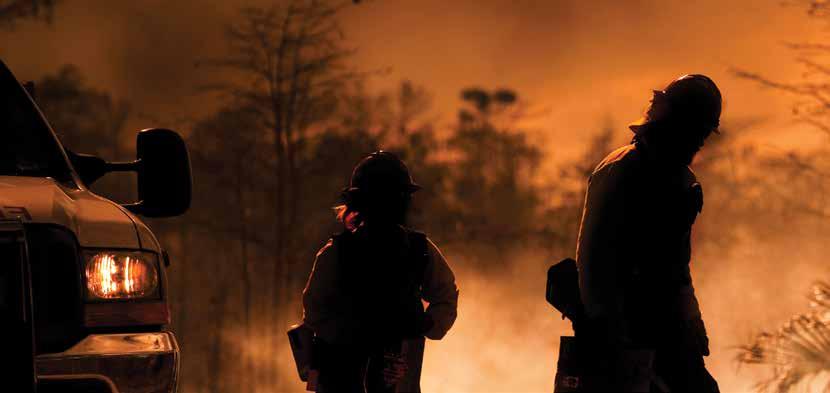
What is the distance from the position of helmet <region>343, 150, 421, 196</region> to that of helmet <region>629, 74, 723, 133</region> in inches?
43.7

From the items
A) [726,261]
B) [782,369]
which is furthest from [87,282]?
[726,261]

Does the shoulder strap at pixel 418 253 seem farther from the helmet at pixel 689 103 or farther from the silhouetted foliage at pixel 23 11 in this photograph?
the silhouetted foliage at pixel 23 11

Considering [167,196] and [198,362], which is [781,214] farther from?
[167,196]

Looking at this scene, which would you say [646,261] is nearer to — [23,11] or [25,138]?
[25,138]

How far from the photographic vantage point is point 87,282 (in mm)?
5094

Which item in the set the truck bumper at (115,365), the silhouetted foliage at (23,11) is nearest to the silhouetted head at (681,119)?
the truck bumper at (115,365)

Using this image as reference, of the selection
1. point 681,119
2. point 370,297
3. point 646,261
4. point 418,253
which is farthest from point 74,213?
point 681,119

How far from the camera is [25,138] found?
5898 millimetres

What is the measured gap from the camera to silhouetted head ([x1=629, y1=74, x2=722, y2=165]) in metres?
5.48

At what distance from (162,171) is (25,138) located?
0.54 metres

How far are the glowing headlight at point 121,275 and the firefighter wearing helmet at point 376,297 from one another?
3.54 feet

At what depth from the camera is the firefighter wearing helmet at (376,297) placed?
620cm

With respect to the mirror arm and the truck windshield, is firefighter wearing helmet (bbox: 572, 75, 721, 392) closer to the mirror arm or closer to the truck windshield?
the mirror arm

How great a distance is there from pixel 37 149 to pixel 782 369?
5.31 metres
